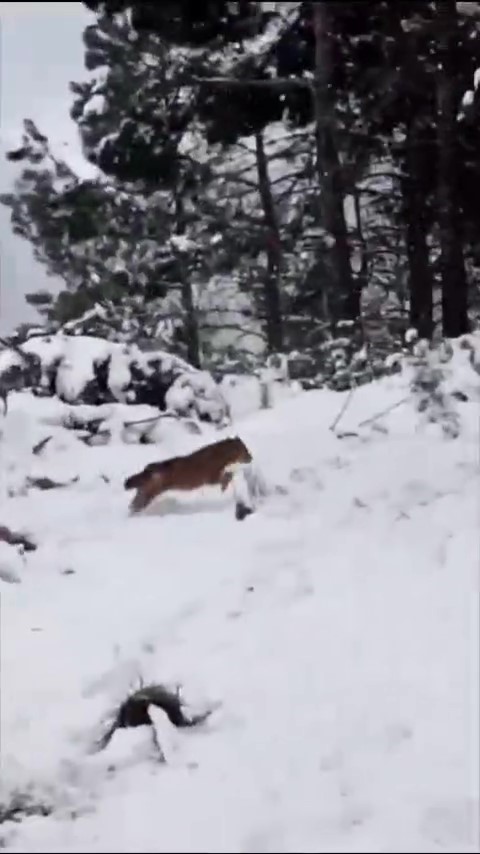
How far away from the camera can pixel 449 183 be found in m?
7.26

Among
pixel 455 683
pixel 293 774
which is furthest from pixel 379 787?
pixel 455 683

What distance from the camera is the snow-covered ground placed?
2.15m

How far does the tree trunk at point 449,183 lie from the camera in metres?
4.80

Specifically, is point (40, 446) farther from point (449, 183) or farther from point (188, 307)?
point (188, 307)

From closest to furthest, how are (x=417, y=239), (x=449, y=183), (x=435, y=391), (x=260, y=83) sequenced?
(x=435, y=391) → (x=260, y=83) → (x=449, y=183) → (x=417, y=239)

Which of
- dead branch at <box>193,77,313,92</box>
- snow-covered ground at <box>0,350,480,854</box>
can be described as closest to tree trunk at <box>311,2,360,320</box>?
dead branch at <box>193,77,313,92</box>

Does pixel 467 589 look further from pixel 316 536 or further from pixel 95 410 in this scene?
pixel 95 410

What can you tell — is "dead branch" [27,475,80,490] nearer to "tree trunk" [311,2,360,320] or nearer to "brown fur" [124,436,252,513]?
"brown fur" [124,436,252,513]

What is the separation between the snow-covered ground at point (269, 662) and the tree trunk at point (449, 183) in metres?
1.80

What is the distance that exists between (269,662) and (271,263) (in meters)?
9.85

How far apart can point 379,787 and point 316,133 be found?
15.6ft

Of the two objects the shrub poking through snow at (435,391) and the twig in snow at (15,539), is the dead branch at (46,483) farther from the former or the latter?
the shrub poking through snow at (435,391)

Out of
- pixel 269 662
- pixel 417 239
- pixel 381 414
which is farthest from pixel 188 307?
pixel 269 662

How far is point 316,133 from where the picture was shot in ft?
20.5
